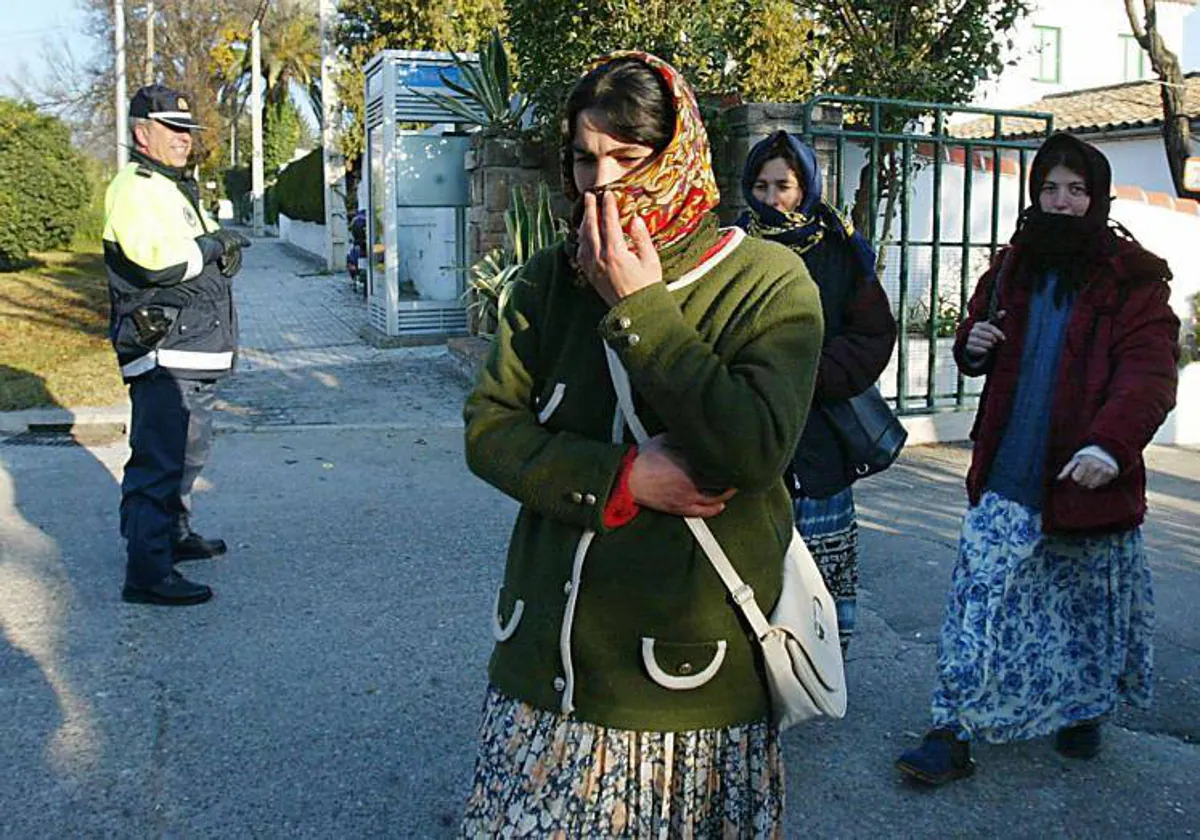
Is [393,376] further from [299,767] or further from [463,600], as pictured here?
[299,767]

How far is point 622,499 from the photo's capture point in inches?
79.4

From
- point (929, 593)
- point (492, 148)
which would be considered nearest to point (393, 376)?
point (492, 148)

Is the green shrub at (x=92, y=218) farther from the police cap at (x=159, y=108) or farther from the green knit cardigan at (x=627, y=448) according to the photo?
the green knit cardigan at (x=627, y=448)

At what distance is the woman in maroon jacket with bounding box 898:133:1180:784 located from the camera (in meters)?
3.57

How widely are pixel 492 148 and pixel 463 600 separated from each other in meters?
6.53

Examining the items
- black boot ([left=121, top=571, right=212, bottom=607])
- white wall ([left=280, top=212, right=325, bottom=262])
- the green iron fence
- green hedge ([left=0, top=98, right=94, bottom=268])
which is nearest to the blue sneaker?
black boot ([left=121, top=571, right=212, bottom=607])

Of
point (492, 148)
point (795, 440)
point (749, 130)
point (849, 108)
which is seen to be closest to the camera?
point (795, 440)

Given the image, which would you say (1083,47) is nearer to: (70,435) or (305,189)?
(305,189)

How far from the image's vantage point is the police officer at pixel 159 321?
16.5 feet

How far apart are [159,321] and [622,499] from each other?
361 centimetres

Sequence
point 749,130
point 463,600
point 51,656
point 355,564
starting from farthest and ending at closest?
1. point 749,130
2. point 355,564
3. point 463,600
4. point 51,656

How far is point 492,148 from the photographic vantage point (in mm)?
10984

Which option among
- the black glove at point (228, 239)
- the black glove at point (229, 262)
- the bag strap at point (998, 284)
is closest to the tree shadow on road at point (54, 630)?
the black glove at point (229, 262)

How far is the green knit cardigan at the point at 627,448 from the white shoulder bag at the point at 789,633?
0.02 m
